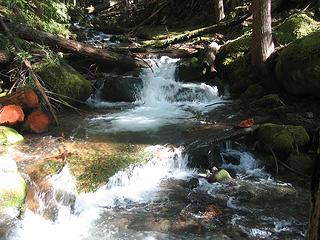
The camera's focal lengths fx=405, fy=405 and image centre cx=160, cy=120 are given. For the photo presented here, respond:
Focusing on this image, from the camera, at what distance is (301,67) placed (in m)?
9.41

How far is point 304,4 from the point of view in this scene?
13.7 m

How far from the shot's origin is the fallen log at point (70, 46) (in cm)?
1002

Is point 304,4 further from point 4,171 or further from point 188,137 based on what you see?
point 4,171

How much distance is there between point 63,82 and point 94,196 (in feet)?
15.3

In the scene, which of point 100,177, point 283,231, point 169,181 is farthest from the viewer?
point 169,181

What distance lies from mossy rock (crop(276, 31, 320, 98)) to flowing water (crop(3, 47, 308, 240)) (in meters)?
2.72

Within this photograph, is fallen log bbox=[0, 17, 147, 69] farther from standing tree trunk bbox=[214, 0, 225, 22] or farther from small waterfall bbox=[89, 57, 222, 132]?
standing tree trunk bbox=[214, 0, 225, 22]

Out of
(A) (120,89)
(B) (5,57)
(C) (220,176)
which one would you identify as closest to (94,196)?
(C) (220,176)

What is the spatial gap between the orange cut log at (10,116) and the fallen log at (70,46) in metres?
2.17

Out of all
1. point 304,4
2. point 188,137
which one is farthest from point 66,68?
point 304,4

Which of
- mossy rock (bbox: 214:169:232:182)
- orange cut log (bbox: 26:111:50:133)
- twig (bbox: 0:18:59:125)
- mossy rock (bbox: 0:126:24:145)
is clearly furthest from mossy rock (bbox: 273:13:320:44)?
mossy rock (bbox: 0:126:24:145)

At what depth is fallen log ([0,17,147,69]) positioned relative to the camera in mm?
10023

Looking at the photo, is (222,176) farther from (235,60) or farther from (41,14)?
(41,14)

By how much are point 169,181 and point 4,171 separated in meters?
2.76
